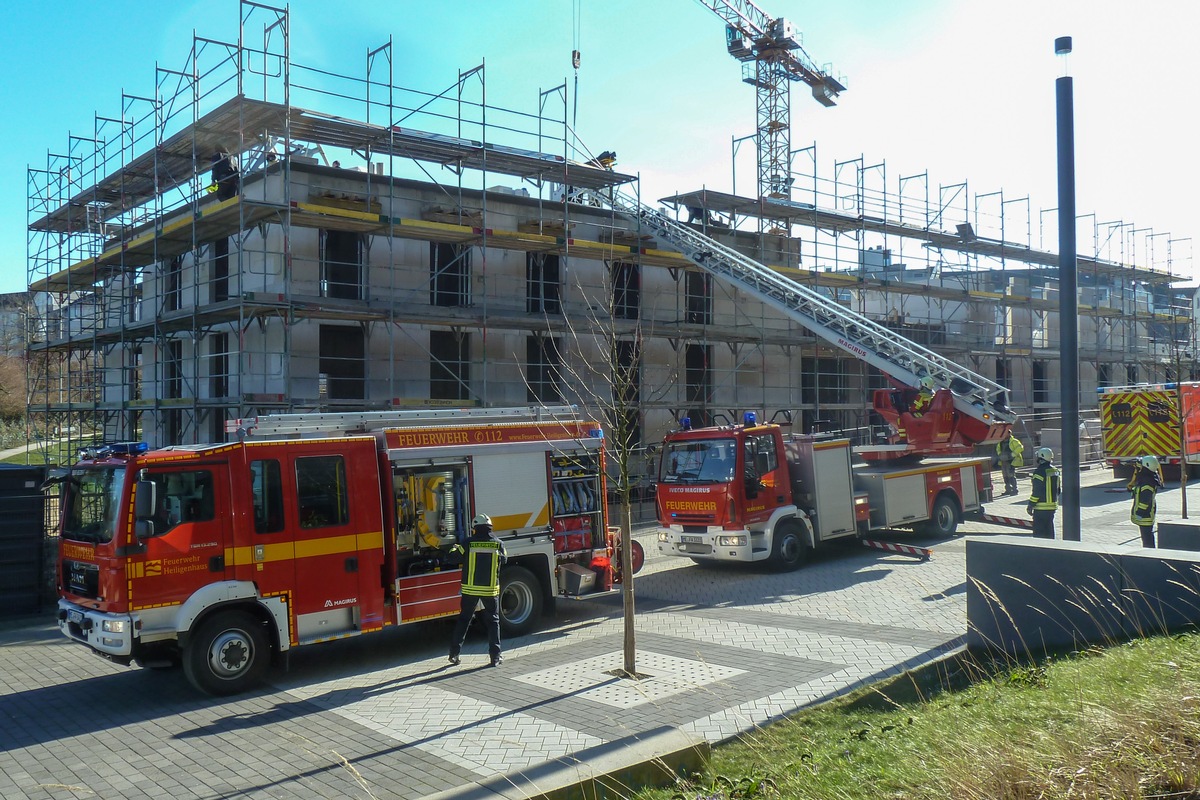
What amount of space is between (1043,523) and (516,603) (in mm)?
8014

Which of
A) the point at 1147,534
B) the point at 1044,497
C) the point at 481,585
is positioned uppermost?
the point at 1044,497

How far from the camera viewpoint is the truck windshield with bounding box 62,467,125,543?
893 centimetres

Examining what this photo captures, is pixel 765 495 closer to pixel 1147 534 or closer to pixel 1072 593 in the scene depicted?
pixel 1147 534

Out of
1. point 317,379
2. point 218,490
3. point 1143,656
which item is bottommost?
point 1143,656

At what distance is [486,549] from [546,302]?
11761 millimetres

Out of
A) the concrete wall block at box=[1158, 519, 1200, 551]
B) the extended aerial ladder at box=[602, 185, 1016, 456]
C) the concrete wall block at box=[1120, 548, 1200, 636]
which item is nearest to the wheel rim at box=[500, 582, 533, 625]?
the concrete wall block at box=[1120, 548, 1200, 636]

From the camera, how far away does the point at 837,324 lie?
63.9 feet

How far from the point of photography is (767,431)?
15.0 metres

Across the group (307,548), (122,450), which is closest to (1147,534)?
(307,548)

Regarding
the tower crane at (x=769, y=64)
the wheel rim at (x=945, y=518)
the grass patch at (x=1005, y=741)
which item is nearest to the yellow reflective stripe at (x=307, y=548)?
the grass patch at (x=1005, y=741)

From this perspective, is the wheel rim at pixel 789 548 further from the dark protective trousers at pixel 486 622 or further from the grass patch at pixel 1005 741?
the grass patch at pixel 1005 741

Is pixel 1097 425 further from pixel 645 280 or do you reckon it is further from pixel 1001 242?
pixel 645 280

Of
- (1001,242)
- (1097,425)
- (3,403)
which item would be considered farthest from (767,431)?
(3,403)

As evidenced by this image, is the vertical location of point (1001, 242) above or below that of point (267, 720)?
above
